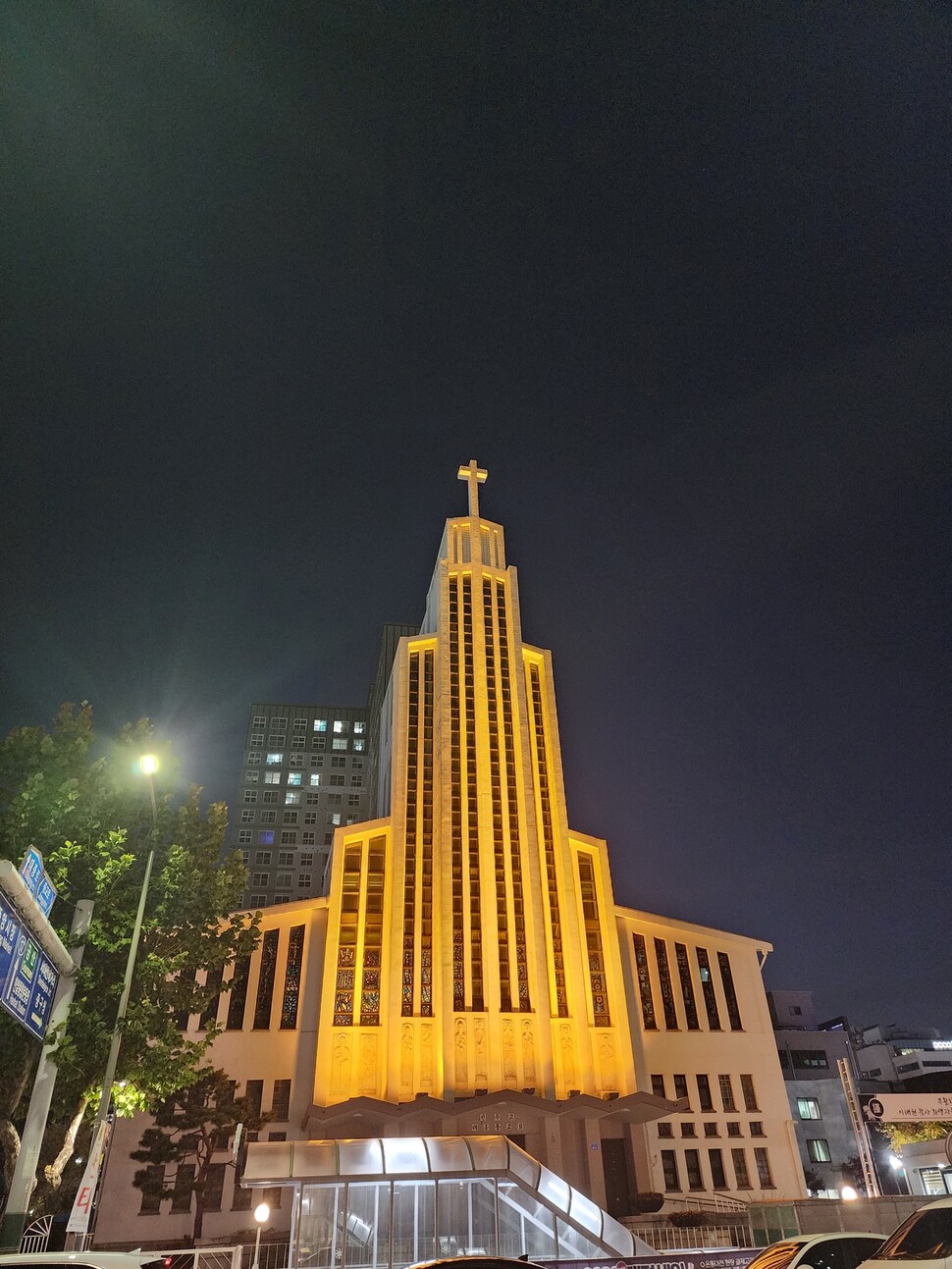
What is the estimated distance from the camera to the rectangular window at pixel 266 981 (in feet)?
133

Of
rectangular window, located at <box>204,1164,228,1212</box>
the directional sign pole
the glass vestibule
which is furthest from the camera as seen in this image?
rectangular window, located at <box>204,1164,228,1212</box>

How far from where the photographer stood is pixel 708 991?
47.3 metres

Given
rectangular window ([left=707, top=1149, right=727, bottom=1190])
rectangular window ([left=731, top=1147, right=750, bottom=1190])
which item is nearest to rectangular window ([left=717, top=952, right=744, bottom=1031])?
rectangular window ([left=731, top=1147, right=750, bottom=1190])

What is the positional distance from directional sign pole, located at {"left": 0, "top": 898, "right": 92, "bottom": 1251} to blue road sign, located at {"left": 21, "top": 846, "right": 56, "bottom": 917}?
3252mm

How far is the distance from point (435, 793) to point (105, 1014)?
2824 centimetres

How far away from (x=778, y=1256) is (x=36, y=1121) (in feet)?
48.4

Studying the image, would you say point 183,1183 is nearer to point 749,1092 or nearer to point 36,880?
point 36,880

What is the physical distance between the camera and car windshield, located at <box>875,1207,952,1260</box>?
7742 mm

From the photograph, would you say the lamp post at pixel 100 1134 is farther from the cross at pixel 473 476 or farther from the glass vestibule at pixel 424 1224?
the cross at pixel 473 476

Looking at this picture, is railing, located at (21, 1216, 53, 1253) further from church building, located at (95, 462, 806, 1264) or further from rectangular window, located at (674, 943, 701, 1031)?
rectangular window, located at (674, 943, 701, 1031)

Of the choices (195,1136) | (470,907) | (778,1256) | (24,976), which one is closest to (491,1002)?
(470,907)

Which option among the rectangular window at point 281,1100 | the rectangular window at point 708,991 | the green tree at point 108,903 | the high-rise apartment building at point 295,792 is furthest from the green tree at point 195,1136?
the high-rise apartment building at point 295,792

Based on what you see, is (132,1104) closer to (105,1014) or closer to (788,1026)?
(105,1014)

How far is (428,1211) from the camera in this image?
21.2m
